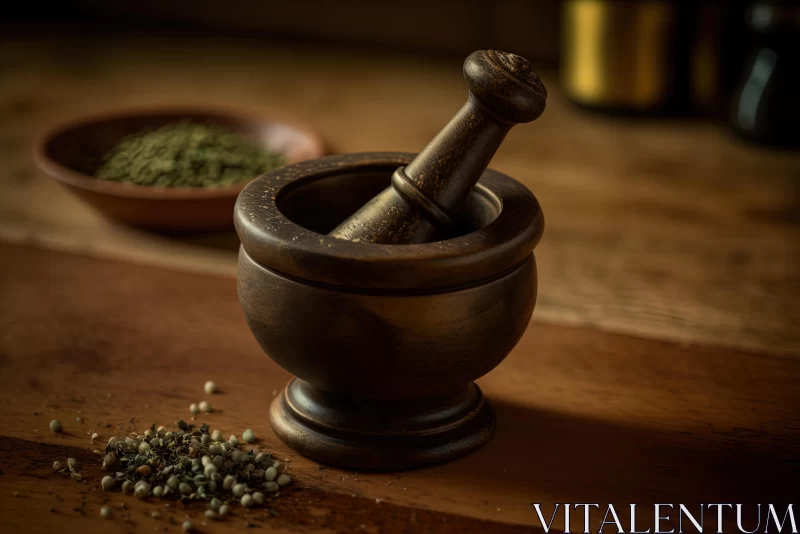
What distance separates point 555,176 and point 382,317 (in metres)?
1.06

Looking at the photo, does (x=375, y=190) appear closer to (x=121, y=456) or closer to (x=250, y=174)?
(x=121, y=456)

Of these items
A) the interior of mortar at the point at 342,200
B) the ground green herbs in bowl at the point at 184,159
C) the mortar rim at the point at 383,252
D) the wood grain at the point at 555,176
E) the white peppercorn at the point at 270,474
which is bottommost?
the wood grain at the point at 555,176

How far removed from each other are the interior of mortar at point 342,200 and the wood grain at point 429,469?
0.68 ft

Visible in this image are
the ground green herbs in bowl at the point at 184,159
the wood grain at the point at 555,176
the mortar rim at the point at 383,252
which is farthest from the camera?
the ground green herbs in bowl at the point at 184,159

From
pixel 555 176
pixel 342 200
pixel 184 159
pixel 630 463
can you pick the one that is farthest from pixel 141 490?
pixel 555 176

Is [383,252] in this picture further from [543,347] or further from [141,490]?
[543,347]

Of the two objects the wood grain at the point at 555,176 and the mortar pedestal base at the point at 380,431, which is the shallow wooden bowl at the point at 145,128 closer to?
the wood grain at the point at 555,176

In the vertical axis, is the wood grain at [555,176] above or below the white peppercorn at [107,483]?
below

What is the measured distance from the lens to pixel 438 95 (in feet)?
7.61

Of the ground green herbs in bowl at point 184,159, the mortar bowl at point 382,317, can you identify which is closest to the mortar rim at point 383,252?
the mortar bowl at point 382,317

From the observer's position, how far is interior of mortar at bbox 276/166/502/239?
40.1 inches

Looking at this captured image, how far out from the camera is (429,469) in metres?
0.96

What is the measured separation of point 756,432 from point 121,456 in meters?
0.69

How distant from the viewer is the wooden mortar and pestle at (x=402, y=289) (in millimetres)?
844
